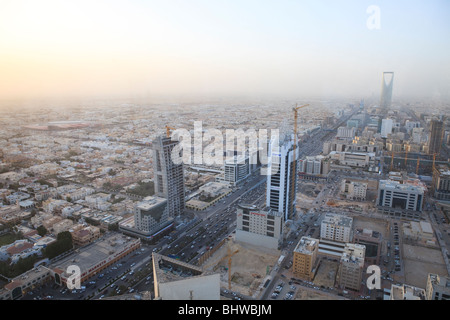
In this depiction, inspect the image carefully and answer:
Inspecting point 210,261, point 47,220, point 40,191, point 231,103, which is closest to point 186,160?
point 40,191

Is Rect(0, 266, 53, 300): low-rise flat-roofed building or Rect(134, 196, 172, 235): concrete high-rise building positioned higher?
Rect(134, 196, 172, 235): concrete high-rise building

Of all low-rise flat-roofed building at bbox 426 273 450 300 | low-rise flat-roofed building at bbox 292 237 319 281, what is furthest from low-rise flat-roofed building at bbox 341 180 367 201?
low-rise flat-roofed building at bbox 426 273 450 300

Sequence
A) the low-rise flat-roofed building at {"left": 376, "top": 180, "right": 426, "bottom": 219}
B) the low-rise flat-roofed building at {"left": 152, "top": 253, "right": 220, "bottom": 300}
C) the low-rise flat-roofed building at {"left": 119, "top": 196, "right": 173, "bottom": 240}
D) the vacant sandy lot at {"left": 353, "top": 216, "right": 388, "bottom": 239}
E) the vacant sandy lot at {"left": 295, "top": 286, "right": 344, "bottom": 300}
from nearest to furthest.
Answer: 1. the low-rise flat-roofed building at {"left": 152, "top": 253, "right": 220, "bottom": 300}
2. the vacant sandy lot at {"left": 295, "top": 286, "right": 344, "bottom": 300}
3. the low-rise flat-roofed building at {"left": 119, "top": 196, "right": 173, "bottom": 240}
4. the vacant sandy lot at {"left": 353, "top": 216, "right": 388, "bottom": 239}
5. the low-rise flat-roofed building at {"left": 376, "top": 180, "right": 426, "bottom": 219}

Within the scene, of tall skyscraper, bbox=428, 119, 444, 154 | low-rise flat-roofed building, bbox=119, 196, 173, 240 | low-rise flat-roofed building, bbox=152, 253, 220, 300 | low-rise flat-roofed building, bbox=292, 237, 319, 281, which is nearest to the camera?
low-rise flat-roofed building, bbox=152, 253, 220, 300

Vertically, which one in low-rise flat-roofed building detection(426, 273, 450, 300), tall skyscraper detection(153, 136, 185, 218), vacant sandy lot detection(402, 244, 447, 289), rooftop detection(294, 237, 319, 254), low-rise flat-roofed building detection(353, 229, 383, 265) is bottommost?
vacant sandy lot detection(402, 244, 447, 289)

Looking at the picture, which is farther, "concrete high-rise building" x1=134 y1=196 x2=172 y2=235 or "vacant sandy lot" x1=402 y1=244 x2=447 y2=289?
"concrete high-rise building" x1=134 y1=196 x2=172 y2=235

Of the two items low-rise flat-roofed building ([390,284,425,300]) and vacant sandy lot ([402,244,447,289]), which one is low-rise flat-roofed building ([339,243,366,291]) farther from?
vacant sandy lot ([402,244,447,289])

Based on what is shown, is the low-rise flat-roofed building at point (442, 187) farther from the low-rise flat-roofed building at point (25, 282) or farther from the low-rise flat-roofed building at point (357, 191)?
the low-rise flat-roofed building at point (25, 282)
